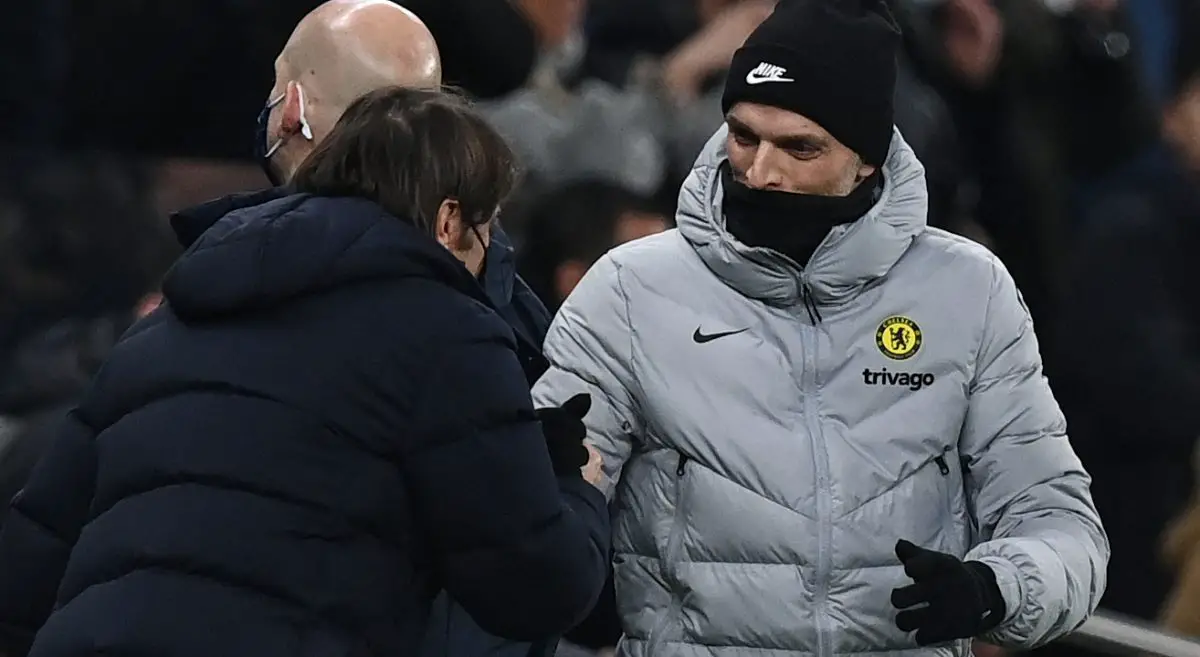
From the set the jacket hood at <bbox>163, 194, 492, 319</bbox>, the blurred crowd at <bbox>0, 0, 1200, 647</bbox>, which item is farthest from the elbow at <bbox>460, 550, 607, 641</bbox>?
the blurred crowd at <bbox>0, 0, 1200, 647</bbox>

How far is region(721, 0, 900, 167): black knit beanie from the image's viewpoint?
270 centimetres

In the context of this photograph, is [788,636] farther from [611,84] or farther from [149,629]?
[611,84]

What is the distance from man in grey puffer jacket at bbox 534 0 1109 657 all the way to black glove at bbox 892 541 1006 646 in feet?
0.13

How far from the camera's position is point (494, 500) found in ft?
7.50

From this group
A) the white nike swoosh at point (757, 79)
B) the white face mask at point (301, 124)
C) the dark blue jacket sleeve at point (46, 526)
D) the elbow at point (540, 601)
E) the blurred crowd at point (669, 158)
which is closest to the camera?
the elbow at point (540, 601)

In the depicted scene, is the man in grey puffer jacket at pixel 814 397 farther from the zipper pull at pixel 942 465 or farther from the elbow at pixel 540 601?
the elbow at pixel 540 601

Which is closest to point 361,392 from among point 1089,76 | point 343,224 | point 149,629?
point 343,224

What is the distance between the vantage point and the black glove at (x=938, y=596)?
2.48 m

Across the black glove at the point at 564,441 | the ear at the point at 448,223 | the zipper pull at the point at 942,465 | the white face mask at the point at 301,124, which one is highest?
the ear at the point at 448,223

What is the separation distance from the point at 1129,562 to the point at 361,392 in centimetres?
319

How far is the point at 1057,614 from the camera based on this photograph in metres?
2.62

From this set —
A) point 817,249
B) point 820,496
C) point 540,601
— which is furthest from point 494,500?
point 817,249

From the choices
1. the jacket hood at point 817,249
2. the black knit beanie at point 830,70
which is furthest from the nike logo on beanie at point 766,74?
the jacket hood at point 817,249

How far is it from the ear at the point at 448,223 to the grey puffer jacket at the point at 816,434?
0.97ft
